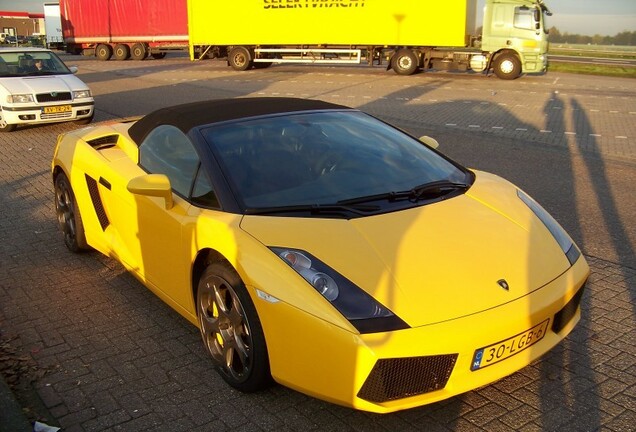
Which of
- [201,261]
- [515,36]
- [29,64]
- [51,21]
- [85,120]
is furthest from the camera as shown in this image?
[51,21]

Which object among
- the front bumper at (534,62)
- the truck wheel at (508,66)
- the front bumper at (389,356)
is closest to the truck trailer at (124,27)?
the truck wheel at (508,66)

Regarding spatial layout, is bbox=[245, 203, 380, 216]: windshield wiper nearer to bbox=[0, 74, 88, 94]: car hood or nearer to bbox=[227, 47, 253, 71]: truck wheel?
bbox=[0, 74, 88, 94]: car hood

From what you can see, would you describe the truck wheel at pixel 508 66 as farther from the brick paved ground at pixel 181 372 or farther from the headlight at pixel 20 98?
the brick paved ground at pixel 181 372

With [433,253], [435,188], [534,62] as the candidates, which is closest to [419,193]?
[435,188]

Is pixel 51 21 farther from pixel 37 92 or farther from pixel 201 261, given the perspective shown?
pixel 201 261

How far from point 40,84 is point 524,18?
56.0ft

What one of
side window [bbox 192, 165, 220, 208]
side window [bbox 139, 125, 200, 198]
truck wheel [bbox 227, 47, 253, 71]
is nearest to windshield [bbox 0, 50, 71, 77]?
side window [bbox 139, 125, 200, 198]

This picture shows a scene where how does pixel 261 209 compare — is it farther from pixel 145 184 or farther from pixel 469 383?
pixel 469 383

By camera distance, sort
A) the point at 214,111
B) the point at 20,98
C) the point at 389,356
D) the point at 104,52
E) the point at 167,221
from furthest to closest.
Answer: the point at 104,52 → the point at 20,98 → the point at 214,111 → the point at 167,221 → the point at 389,356

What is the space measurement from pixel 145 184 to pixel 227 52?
89.4 ft

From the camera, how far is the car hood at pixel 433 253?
2.77 meters

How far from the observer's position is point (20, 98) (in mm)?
11227

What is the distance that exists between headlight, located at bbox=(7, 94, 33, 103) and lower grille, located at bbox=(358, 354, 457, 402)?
34.7ft

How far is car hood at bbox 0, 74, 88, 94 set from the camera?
37.2ft
